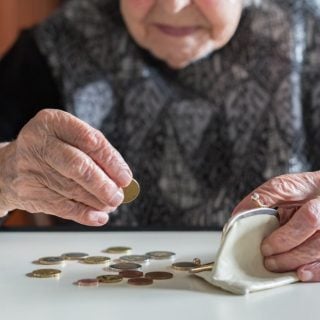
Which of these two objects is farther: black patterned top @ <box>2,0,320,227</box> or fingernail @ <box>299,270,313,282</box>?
black patterned top @ <box>2,0,320,227</box>

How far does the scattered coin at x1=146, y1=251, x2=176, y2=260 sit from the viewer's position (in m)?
0.93

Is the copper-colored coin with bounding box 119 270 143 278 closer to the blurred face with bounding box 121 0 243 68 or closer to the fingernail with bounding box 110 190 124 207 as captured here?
the fingernail with bounding box 110 190 124 207

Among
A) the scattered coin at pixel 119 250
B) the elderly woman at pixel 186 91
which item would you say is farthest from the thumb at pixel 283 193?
the elderly woman at pixel 186 91

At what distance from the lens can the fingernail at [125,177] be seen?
796mm

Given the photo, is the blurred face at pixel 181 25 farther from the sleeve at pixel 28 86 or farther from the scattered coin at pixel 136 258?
the scattered coin at pixel 136 258

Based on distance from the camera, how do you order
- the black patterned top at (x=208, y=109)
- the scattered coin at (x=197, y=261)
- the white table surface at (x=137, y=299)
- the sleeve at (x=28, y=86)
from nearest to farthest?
the white table surface at (x=137, y=299) → the scattered coin at (x=197, y=261) → the black patterned top at (x=208, y=109) → the sleeve at (x=28, y=86)

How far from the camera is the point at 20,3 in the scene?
224 cm

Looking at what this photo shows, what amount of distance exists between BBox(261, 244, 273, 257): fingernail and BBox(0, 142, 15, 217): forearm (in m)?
0.36

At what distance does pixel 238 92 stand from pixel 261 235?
2.31ft

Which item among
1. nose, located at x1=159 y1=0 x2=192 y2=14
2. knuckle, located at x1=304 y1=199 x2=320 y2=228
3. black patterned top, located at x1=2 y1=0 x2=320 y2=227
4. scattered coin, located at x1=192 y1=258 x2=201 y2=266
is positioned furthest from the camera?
black patterned top, located at x1=2 y1=0 x2=320 y2=227

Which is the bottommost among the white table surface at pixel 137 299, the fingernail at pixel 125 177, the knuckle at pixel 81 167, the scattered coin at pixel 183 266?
the white table surface at pixel 137 299

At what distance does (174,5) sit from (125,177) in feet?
2.03

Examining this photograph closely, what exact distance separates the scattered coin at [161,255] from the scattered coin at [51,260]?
12 centimetres

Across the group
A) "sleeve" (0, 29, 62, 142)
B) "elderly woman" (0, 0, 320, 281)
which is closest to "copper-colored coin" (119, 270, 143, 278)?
"elderly woman" (0, 0, 320, 281)
